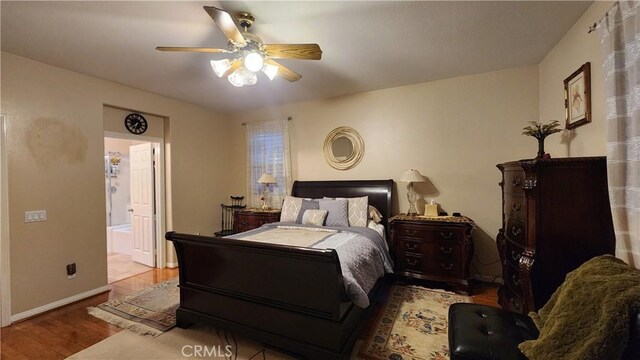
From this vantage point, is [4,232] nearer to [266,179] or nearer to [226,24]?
[266,179]

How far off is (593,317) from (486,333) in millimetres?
542

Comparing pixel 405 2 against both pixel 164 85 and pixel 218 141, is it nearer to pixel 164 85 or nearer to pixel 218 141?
pixel 164 85

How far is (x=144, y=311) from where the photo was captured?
2.64 metres

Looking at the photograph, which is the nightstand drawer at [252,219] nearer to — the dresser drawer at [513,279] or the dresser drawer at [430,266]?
the dresser drawer at [430,266]

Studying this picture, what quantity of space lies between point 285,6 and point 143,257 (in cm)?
437

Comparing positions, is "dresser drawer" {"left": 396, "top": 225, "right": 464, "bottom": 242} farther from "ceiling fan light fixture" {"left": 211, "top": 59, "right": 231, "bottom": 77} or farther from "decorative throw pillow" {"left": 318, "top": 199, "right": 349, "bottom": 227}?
"ceiling fan light fixture" {"left": 211, "top": 59, "right": 231, "bottom": 77}

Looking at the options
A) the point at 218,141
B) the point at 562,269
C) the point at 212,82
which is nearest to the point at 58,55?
the point at 212,82

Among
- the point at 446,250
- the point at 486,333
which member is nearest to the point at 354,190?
the point at 446,250

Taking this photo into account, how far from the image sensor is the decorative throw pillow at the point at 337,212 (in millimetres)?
3369

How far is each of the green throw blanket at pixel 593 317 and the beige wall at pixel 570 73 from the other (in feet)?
3.74

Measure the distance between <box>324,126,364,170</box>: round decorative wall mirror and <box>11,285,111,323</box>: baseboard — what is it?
346 cm

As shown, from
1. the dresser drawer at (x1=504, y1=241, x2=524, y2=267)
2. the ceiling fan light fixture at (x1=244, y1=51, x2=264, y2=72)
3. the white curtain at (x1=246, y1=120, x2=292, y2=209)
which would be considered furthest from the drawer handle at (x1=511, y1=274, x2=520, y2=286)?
the white curtain at (x1=246, y1=120, x2=292, y2=209)

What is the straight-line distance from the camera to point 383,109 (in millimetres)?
3770

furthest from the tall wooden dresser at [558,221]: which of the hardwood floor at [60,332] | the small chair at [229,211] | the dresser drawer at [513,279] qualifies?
the small chair at [229,211]
